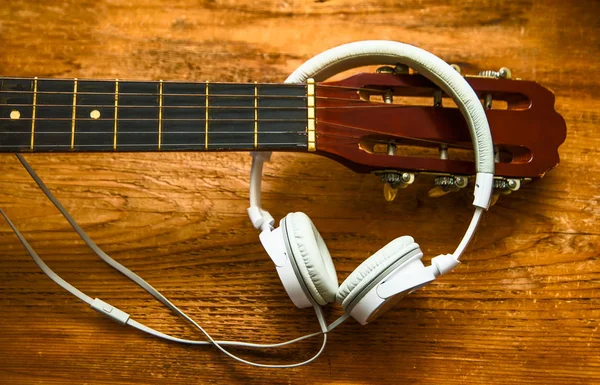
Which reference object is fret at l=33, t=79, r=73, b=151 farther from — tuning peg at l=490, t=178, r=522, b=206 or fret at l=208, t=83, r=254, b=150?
tuning peg at l=490, t=178, r=522, b=206

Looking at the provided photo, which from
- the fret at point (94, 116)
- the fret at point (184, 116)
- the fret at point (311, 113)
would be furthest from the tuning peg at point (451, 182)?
Result: the fret at point (94, 116)

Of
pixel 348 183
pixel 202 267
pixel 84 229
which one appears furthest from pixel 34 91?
pixel 348 183

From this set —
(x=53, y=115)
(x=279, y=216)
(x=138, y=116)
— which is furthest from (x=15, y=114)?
(x=279, y=216)

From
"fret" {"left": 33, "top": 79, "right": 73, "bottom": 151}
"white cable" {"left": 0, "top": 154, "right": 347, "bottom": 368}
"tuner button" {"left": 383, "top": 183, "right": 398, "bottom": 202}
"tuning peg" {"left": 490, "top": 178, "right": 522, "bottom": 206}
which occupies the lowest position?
"white cable" {"left": 0, "top": 154, "right": 347, "bottom": 368}

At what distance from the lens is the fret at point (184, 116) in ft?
2.25

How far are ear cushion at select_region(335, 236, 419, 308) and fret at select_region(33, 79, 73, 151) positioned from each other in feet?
1.24

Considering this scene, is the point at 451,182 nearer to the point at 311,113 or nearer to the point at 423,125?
the point at 423,125

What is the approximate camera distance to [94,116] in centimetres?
69

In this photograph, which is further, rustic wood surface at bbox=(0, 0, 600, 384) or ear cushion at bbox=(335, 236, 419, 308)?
rustic wood surface at bbox=(0, 0, 600, 384)

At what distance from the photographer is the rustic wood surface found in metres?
0.77

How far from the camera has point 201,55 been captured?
2.75ft

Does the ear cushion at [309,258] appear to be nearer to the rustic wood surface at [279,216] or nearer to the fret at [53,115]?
the rustic wood surface at [279,216]

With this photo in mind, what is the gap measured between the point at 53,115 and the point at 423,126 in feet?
1.52

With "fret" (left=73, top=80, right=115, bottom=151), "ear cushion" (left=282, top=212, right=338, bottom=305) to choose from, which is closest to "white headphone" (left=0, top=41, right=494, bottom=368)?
"ear cushion" (left=282, top=212, right=338, bottom=305)
